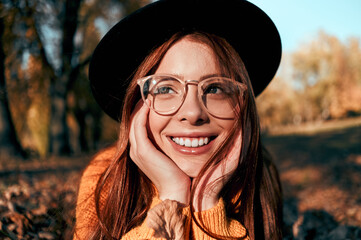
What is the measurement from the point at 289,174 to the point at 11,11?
7872 mm

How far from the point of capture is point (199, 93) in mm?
1477

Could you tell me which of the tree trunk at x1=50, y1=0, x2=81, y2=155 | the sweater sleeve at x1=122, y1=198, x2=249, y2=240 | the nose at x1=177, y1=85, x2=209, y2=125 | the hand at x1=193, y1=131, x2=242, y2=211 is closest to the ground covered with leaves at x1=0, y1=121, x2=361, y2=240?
the sweater sleeve at x1=122, y1=198, x2=249, y2=240

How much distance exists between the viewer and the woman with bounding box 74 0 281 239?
149cm

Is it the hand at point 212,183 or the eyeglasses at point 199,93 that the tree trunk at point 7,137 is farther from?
the hand at point 212,183

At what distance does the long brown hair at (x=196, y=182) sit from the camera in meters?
1.60

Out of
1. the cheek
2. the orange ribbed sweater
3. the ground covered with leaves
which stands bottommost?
the ground covered with leaves

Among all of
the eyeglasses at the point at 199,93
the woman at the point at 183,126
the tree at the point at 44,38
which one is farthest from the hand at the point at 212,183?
the tree at the point at 44,38

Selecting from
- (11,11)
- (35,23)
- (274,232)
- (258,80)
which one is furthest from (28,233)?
(35,23)

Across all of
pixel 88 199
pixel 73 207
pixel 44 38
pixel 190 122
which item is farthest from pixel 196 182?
pixel 44 38

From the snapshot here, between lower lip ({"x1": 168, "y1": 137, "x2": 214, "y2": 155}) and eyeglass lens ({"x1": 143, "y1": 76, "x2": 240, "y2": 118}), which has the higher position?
eyeglass lens ({"x1": 143, "y1": 76, "x2": 240, "y2": 118})

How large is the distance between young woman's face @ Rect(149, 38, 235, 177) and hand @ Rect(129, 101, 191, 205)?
0.17ft

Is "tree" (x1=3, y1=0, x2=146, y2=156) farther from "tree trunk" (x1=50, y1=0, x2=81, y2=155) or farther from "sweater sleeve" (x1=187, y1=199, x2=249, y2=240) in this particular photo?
"sweater sleeve" (x1=187, y1=199, x2=249, y2=240)

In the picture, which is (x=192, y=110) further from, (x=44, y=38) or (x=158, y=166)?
(x=44, y=38)

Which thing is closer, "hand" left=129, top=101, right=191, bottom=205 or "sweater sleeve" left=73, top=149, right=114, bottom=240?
"hand" left=129, top=101, right=191, bottom=205
